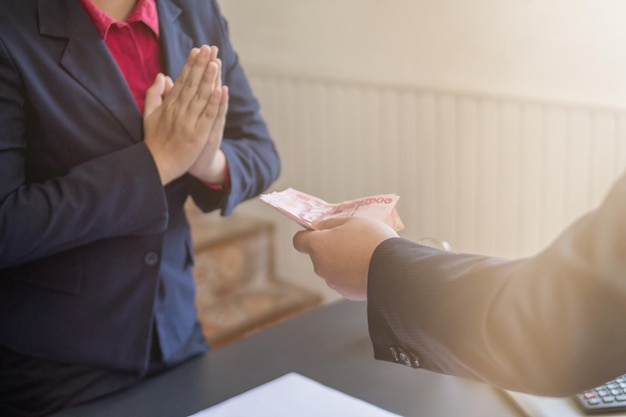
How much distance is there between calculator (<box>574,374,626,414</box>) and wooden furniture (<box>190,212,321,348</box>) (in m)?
1.66

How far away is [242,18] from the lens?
2602 mm

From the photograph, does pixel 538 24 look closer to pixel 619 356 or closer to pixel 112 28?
pixel 112 28

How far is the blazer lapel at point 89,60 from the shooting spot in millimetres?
1011

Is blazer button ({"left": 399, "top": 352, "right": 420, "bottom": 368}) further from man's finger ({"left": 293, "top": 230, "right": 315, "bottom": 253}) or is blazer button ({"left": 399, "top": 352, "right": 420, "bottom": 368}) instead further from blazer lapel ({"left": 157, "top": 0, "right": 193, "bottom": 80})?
blazer lapel ({"left": 157, "top": 0, "right": 193, "bottom": 80})

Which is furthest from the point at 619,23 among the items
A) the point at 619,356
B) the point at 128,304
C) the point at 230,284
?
the point at 230,284

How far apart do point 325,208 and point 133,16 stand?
418 mm

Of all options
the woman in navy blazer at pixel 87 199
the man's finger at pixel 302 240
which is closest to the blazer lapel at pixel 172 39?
the woman in navy blazer at pixel 87 199

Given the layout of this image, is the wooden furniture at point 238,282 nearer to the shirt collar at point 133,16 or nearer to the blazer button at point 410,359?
the shirt collar at point 133,16

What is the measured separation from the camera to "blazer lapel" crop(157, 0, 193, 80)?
3.63ft

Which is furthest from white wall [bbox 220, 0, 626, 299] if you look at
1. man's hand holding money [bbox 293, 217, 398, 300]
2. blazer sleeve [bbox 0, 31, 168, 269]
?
blazer sleeve [bbox 0, 31, 168, 269]

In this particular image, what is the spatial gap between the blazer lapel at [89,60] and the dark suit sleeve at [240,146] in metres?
0.17

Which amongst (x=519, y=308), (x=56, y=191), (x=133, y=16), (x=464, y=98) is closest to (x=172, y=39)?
(x=133, y=16)

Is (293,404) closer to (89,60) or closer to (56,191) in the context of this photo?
(56,191)

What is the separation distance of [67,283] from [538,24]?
1265 millimetres
